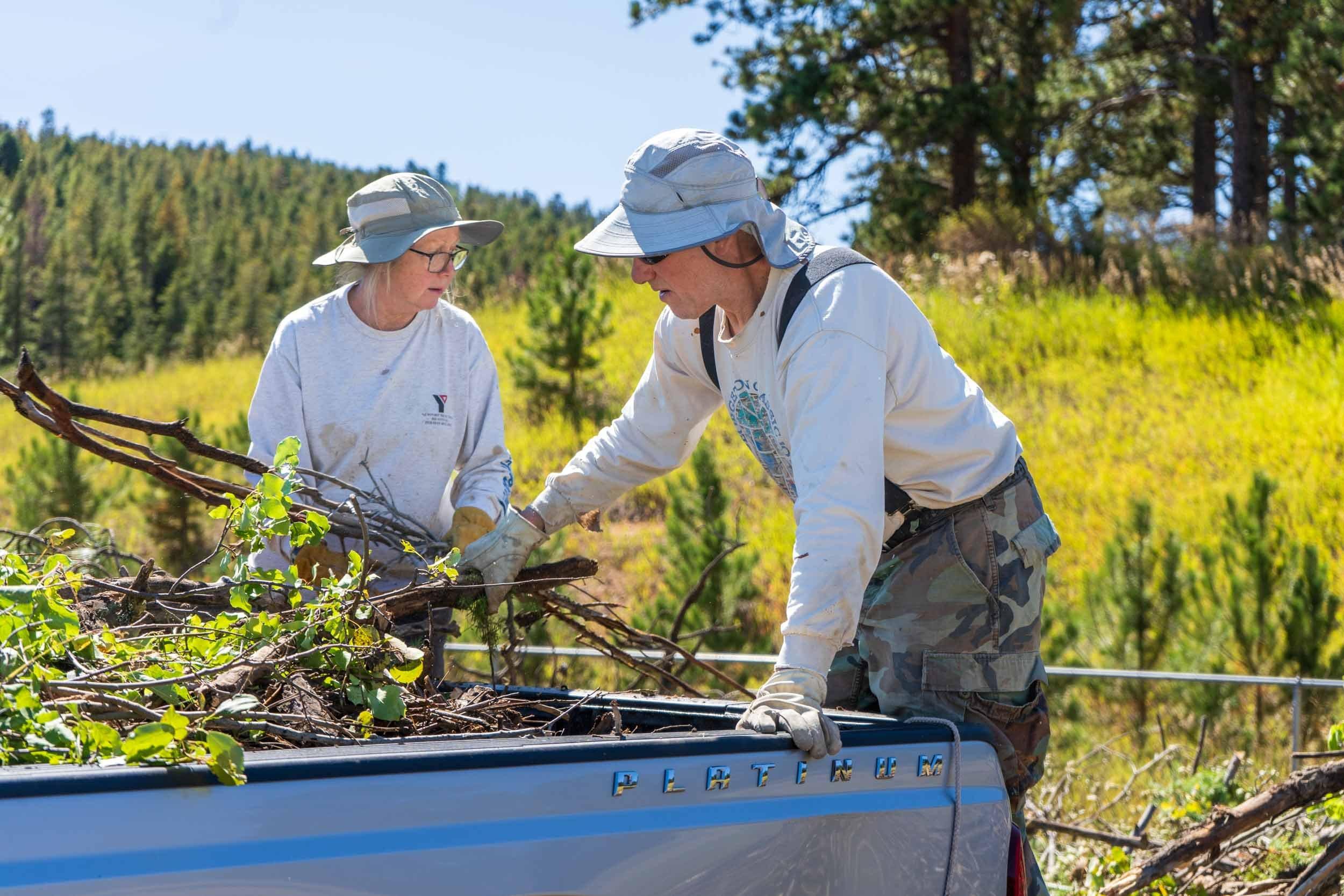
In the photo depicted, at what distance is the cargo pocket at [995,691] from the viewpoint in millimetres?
2684

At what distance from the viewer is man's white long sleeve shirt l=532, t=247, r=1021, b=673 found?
2.33 metres

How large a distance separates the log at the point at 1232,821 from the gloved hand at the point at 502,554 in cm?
177

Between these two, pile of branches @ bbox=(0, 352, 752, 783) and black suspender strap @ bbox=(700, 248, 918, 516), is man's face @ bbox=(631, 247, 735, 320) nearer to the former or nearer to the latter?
black suspender strap @ bbox=(700, 248, 918, 516)

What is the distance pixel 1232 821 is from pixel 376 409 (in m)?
2.48

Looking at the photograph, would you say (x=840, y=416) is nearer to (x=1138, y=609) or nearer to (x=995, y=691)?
(x=995, y=691)

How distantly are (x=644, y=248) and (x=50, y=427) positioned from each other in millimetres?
1449

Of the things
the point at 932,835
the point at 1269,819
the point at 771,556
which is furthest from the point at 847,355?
the point at 771,556

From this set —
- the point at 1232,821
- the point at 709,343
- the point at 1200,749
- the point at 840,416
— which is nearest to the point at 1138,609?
the point at 1200,749

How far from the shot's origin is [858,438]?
2412 mm

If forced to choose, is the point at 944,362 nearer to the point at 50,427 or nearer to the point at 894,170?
the point at 50,427

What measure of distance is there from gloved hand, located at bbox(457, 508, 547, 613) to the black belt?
87 centimetres

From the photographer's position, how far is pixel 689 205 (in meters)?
2.61

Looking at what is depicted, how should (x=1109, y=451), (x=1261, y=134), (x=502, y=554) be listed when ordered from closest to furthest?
(x=502, y=554), (x=1109, y=451), (x=1261, y=134)

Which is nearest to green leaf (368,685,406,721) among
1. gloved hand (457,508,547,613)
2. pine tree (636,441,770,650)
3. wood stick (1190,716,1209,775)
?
gloved hand (457,508,547,613)
